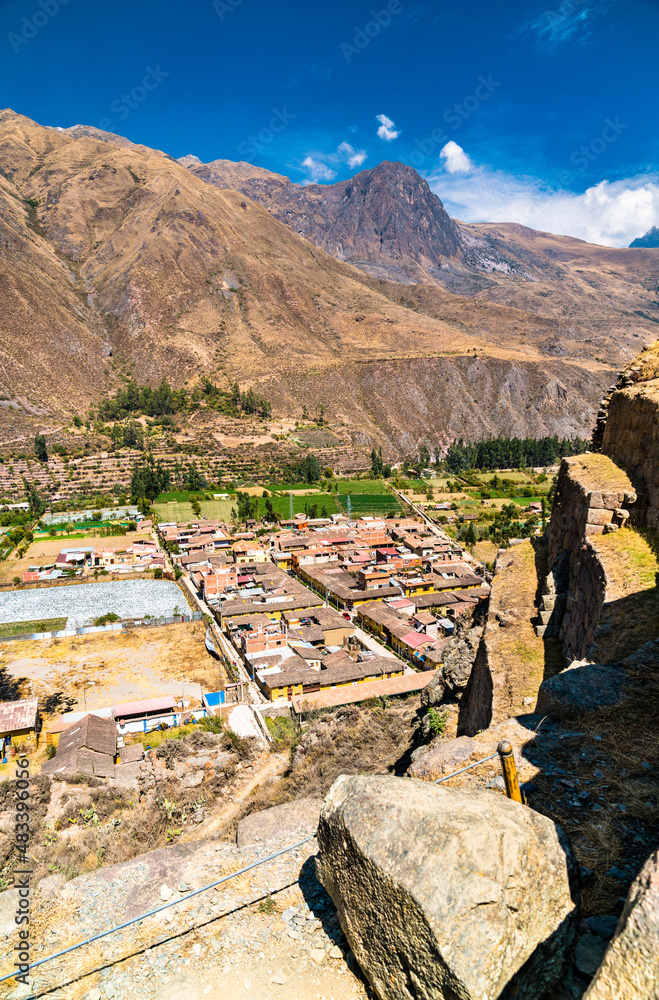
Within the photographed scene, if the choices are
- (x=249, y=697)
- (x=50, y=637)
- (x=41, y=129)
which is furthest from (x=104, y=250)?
(x=249, y=697)

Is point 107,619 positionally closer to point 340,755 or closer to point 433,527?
point 340,755

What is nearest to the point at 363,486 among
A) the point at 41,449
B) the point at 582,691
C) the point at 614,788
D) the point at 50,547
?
the point at 50,547

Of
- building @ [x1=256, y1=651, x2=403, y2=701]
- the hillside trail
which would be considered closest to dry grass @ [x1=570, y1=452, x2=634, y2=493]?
the hillside trail

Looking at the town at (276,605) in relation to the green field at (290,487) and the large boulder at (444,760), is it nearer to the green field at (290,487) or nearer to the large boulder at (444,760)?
the large boulder at (444,760)

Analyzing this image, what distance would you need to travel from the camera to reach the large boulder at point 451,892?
302 centimetres

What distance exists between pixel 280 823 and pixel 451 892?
4.11 m

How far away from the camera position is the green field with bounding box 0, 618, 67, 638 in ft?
108

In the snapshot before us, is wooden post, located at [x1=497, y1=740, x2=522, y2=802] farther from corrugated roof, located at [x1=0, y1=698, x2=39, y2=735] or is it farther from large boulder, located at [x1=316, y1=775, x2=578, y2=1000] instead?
corrugated roof, located at [x1=0, y1=698, x2=39, y2=735]

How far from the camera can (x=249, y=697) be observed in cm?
2439

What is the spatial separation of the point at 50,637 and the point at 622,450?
3201cm

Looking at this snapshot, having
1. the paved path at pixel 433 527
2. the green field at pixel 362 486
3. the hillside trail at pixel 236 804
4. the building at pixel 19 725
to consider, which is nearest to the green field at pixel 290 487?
the green field at pixel 362 486

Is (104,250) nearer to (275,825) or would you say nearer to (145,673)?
(145,673)

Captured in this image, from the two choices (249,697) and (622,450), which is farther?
(249,697)

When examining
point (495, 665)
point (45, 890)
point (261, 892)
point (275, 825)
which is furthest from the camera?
point (495, 665)
